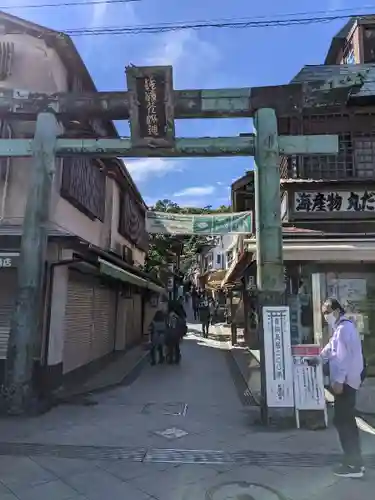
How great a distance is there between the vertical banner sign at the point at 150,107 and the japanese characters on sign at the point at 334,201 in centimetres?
496

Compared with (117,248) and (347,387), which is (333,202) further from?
(117,248)

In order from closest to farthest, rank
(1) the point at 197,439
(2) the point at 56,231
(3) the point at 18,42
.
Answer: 1. (1) the point at 197,439
2. (2) the point at 56,231
3. (3) the point at 18,42

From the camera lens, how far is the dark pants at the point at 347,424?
17.1ft

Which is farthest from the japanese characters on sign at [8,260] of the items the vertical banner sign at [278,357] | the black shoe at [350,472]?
the black shoe at [350,472]

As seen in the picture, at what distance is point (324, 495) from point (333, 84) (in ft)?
23.8

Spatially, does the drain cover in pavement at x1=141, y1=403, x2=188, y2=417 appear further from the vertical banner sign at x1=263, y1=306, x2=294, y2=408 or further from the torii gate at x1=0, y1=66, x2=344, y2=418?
the torii gate at x1=0, y1=66, x2=344, y2=418

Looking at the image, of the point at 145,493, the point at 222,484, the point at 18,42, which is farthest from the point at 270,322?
the point at 18,42

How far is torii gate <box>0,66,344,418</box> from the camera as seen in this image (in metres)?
7.96

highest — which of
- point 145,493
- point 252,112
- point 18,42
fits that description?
point 18,42

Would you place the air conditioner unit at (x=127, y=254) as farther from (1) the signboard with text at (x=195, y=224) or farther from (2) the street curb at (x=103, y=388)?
(1) the signboard with text at (x=195, y=224)

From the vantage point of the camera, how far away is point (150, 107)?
332 inches

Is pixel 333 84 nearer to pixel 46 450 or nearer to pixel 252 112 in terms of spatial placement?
pixel 252 112

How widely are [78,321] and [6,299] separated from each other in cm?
251

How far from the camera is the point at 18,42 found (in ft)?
34.1
